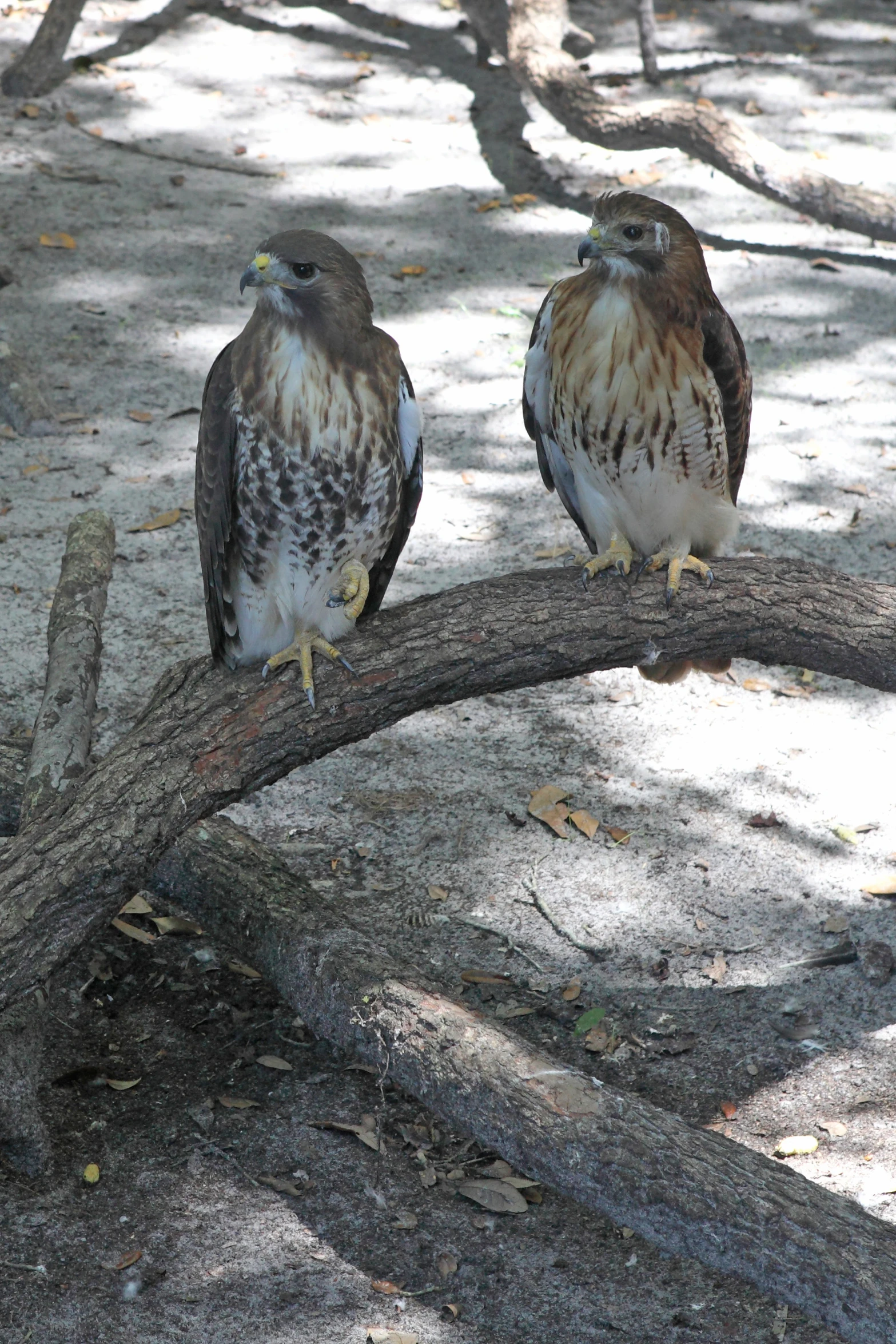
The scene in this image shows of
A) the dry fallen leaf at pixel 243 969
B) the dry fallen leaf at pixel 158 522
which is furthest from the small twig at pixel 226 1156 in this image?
the dry fallen leaf at pixel 158 522

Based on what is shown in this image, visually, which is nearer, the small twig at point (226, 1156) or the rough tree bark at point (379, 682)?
the rough tree bark at point (379, 682)

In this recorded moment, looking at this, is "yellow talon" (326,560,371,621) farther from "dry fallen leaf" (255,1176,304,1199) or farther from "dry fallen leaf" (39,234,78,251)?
"dry fallen leaf" (39,234,78,251)

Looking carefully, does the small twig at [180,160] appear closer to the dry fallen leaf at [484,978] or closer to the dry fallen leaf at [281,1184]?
the dry fallen leaf at [484,978]

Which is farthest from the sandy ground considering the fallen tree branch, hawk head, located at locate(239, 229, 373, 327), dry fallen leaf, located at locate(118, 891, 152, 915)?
hawk head, located at locate(239, 229, 373, 327)

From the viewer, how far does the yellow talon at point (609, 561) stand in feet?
11.3

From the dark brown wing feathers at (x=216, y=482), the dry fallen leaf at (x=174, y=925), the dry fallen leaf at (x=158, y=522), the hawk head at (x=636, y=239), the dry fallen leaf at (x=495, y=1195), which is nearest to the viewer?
the dry fallen leaf at (x=495, y=1195)

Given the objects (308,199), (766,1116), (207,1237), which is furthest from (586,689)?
(308,199)

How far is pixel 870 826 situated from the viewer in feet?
14.3

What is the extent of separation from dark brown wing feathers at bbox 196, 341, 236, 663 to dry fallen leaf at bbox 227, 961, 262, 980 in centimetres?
100

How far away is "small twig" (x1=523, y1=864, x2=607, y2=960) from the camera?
3.92 meters

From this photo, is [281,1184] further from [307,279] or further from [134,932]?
[307,279]

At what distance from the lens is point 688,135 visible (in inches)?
328

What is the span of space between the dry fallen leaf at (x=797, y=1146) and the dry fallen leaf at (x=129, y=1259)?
157 centimetres

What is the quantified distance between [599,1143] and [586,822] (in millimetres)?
1750
